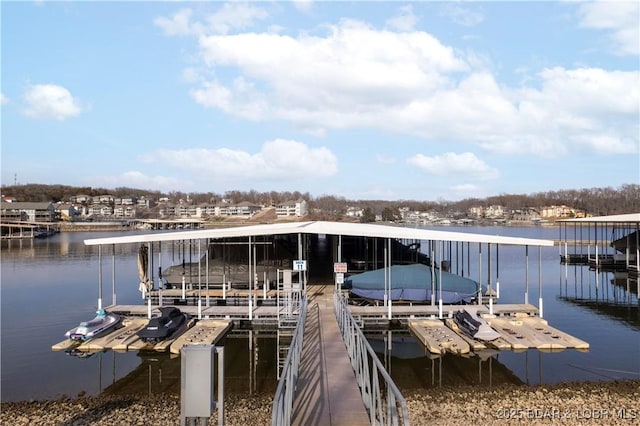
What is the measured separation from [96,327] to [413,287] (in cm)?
1241

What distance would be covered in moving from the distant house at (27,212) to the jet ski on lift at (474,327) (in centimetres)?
12203

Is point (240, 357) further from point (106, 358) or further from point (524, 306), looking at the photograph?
point (524, 306)

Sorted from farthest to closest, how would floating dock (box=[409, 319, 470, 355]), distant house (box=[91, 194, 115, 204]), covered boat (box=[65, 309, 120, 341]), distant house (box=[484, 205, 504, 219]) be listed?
distant house (box=[91, 194, 115, 204]) < distant house (box=[484, 205, 504, 219]) < covered boat (box=[65, 309, 120, 341]) < floating dock (box=[409, 319, 470, 355])

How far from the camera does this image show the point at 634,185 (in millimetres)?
159875

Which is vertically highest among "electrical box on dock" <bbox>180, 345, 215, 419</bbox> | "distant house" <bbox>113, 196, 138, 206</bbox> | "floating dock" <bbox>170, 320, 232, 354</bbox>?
"distant house" <bbox>113, 196, 138, 206</bbox>

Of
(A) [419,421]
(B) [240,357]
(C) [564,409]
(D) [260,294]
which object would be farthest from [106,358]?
(C) [564,409]

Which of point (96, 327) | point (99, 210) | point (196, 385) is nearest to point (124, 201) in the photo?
point (99, 210)

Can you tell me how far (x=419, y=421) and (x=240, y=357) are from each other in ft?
23.8

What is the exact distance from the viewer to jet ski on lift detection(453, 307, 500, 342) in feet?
52.4

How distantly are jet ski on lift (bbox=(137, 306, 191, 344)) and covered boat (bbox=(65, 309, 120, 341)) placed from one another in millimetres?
1639

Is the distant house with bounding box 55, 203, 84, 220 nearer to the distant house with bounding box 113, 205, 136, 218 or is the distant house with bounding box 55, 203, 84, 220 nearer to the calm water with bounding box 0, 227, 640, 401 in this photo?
the distant house with bounding box 113, 205, 136, 218

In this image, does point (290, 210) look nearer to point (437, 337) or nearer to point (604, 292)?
point (604, 292)

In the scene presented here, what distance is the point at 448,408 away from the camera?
11.4 m

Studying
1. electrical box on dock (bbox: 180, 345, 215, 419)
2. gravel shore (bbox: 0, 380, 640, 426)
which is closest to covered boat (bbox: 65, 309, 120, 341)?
gravel shore (bbox: 0, 380, 640, 426)
